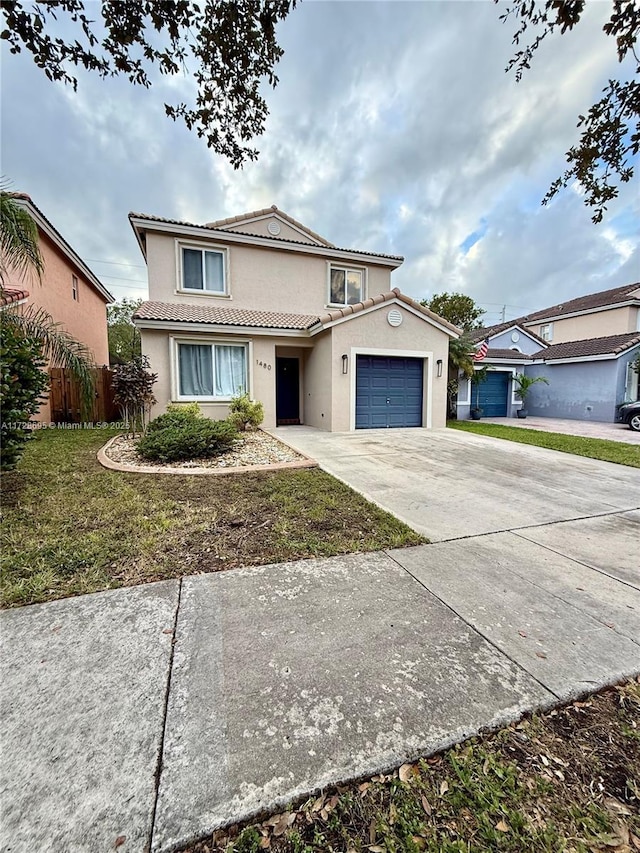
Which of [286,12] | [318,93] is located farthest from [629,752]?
[318,93]

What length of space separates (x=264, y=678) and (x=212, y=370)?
1104cm

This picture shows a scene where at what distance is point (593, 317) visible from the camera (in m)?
25.4

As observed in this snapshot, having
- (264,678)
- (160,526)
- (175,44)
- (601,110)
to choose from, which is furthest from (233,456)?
(601,110)

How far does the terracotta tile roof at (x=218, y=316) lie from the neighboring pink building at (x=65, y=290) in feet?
9.39

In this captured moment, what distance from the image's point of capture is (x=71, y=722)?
187 centimetres

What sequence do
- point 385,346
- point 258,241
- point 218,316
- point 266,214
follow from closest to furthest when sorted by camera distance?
point 218,316, point 385,346, point 258,241, point 266,214

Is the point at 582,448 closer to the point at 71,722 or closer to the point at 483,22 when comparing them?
the point at 483,22

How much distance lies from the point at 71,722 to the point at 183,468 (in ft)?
17.2

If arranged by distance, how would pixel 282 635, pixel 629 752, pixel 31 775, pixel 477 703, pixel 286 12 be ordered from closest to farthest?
pixel 31 775 < pixel 629 752 < pixel 477 703 < pixel 282 635 < pixel 286 12

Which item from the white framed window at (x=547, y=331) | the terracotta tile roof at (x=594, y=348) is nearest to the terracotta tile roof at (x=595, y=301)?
the white framed window at (x=547, y=331)

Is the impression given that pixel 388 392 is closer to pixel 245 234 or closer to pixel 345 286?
pixel 345 286

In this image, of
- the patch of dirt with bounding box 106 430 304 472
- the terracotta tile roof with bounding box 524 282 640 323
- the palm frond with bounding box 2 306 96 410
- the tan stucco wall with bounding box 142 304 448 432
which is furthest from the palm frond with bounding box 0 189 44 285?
the terracotta tile roof with bounding box 524 282 640 323

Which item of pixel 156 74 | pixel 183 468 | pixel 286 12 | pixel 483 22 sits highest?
pixel 483 22

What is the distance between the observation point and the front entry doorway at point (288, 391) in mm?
14834
